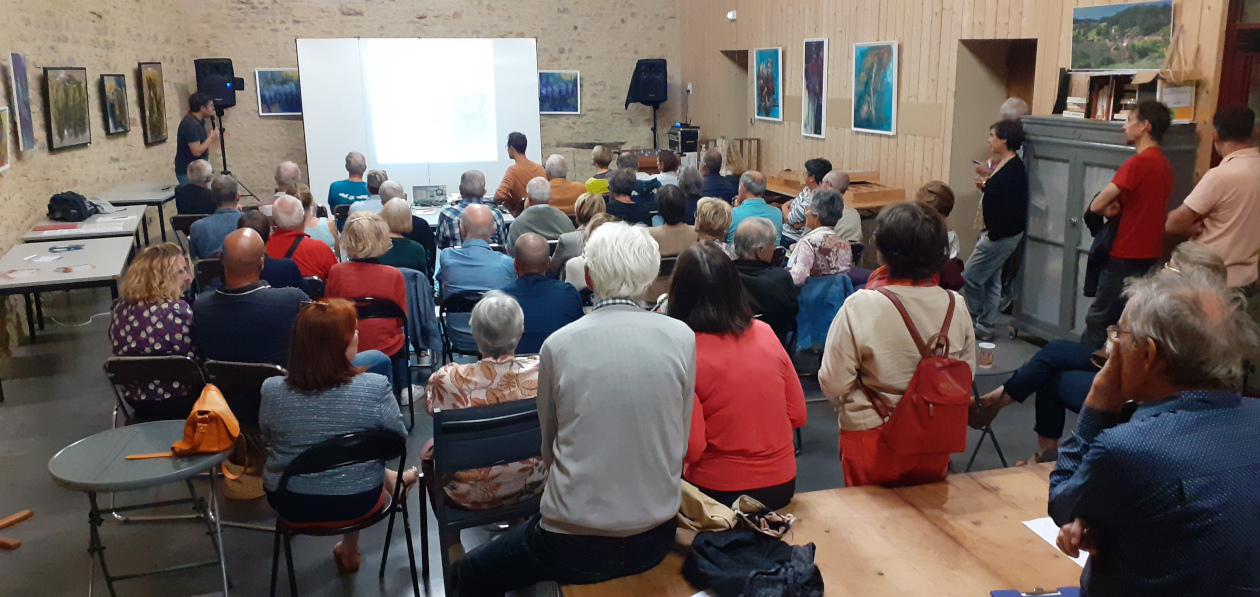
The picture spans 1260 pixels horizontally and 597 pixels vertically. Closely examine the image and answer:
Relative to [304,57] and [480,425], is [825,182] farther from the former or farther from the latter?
[304,57]

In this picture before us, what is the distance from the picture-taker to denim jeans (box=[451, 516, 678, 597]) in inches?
89.8

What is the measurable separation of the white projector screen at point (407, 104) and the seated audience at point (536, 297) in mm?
7724

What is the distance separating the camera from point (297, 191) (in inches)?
256

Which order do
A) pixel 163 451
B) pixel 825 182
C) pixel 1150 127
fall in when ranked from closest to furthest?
pixel 163 451 < pixel 1150 127 < pixel 825 182

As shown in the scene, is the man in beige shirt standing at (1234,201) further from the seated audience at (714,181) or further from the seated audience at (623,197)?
the seated audience at (714,181)

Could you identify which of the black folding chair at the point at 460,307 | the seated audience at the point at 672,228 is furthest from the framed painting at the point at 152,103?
the seated audience at the point at 672,228

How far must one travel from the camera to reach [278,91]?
12703 mm

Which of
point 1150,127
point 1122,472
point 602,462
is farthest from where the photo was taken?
point 1150,127

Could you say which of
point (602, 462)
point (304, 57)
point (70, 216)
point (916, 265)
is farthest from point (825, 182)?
point (304, 57)

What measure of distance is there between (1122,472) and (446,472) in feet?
6.44

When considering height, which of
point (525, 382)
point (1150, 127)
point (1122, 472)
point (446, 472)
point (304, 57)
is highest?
point (304, 57)

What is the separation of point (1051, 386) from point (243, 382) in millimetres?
3272

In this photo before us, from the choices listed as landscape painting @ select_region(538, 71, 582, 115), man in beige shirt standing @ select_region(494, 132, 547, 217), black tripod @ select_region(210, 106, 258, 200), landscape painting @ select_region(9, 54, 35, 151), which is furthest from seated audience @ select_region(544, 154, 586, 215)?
landscape painting @ select_region(538, 71, 582, 115)

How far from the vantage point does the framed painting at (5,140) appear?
7023 millimetres
